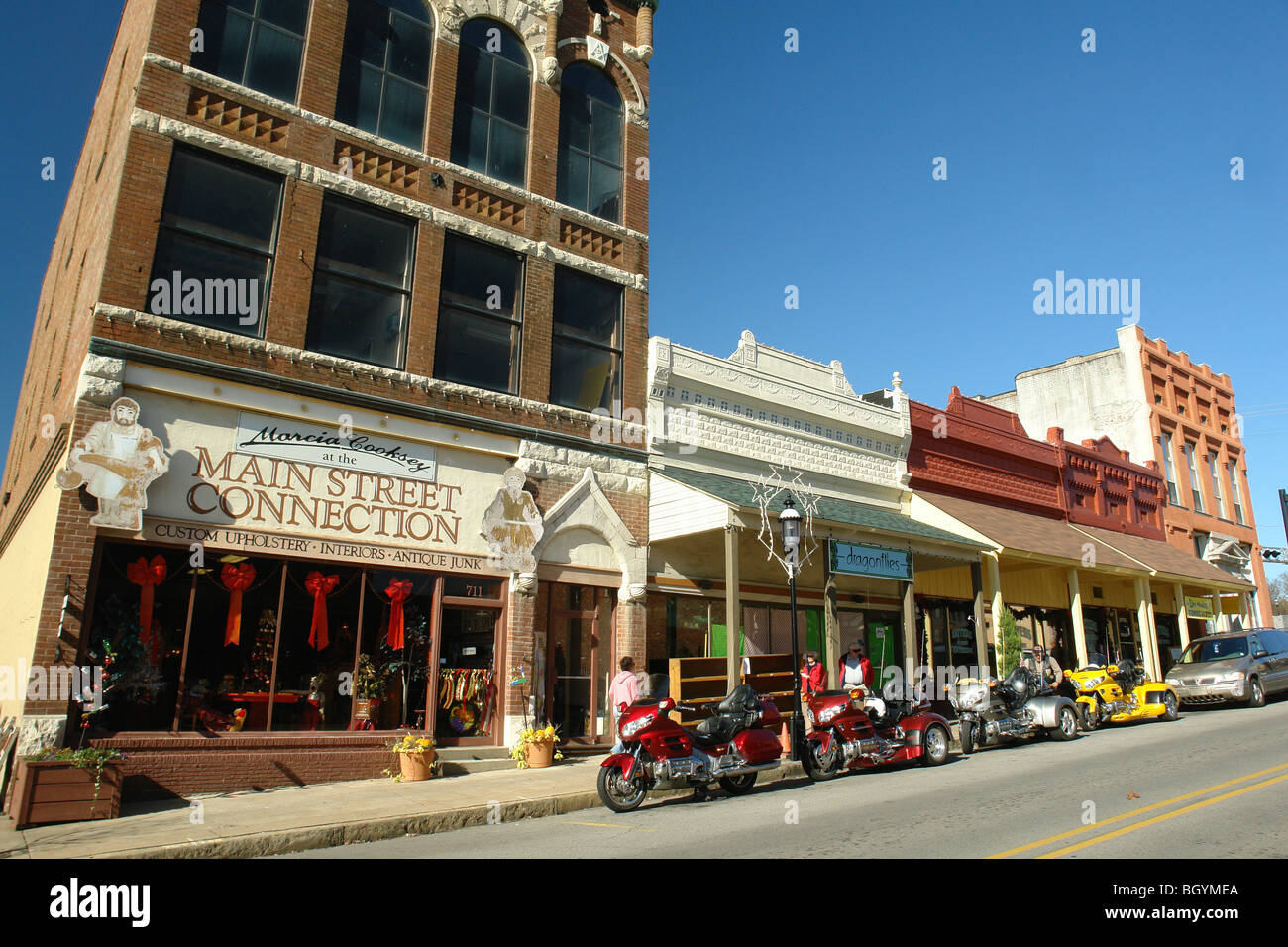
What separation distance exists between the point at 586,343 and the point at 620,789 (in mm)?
9358

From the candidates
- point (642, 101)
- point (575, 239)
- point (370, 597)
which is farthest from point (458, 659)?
point (642, 101)

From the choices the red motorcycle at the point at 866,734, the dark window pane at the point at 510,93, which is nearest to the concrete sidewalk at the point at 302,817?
the red motorcycle at the point at 866,734


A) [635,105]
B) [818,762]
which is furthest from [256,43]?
[818,762]

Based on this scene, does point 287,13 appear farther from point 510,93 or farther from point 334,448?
point 334,448

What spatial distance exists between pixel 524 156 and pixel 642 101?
11.7ft

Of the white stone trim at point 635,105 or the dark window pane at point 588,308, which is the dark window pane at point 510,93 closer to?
the white stone trim at point 635,105

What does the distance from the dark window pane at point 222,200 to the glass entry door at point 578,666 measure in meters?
7.55

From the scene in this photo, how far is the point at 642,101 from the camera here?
1878cm

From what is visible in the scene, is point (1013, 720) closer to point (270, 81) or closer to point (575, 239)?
point (575, 239)

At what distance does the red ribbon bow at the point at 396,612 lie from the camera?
43.8 feet

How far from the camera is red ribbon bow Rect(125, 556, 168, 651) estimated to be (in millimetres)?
11289

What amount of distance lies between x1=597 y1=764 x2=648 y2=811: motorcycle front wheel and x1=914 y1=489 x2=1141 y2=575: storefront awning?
14.4 metres

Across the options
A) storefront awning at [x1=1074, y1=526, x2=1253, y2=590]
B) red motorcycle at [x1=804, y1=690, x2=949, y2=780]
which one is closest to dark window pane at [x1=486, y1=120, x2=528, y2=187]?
red motorcycle at [x1=804, y1=690, x2=949, y2=780]

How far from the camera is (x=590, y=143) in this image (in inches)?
711
